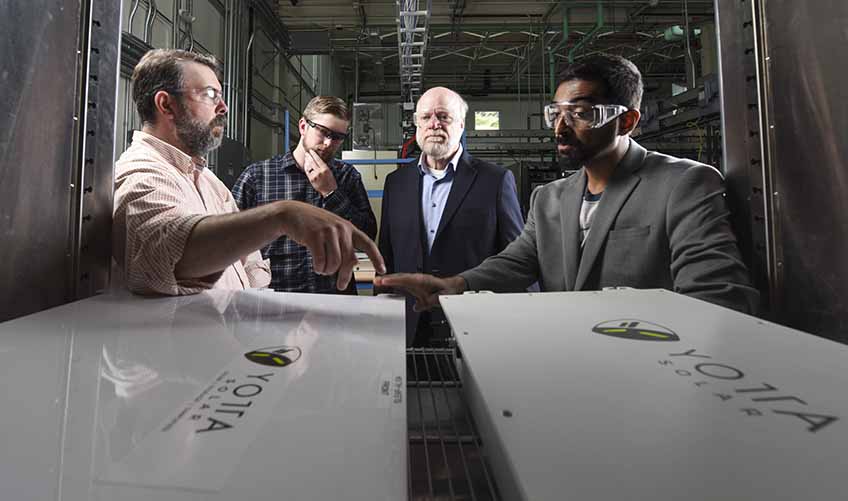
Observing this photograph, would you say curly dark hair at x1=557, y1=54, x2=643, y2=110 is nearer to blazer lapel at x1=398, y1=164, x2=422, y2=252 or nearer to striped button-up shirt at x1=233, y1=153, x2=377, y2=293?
blazer lapel at x1=398, y1=164, x2=422, y2=252

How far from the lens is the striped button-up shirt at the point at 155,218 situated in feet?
2.33

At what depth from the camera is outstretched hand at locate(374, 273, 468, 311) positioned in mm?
851

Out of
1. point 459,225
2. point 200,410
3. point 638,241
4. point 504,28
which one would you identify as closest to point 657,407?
point 200,410

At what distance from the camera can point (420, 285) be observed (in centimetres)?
89

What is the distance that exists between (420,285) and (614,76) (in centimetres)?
73

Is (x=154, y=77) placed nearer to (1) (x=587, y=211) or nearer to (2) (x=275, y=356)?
(2) (x=275, y=356)

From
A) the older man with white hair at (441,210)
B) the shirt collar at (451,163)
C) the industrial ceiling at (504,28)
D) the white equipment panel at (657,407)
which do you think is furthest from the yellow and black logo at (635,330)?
the industrial ceiling at (504,28)

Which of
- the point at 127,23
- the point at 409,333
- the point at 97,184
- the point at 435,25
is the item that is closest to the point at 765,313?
the point at 409,333

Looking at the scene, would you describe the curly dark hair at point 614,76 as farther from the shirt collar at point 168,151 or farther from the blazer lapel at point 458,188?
the shirt collar at point 168,151

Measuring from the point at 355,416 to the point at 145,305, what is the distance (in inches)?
19.4

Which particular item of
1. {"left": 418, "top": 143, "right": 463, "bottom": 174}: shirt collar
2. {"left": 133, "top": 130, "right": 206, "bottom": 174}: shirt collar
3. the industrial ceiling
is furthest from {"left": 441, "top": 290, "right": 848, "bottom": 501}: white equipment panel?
the industrial ceiling

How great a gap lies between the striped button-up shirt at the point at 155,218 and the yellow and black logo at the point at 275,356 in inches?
14.2

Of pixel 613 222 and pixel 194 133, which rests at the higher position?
pixel 194 133

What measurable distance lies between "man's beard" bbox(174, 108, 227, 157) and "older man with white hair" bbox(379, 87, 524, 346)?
2.12 ft
